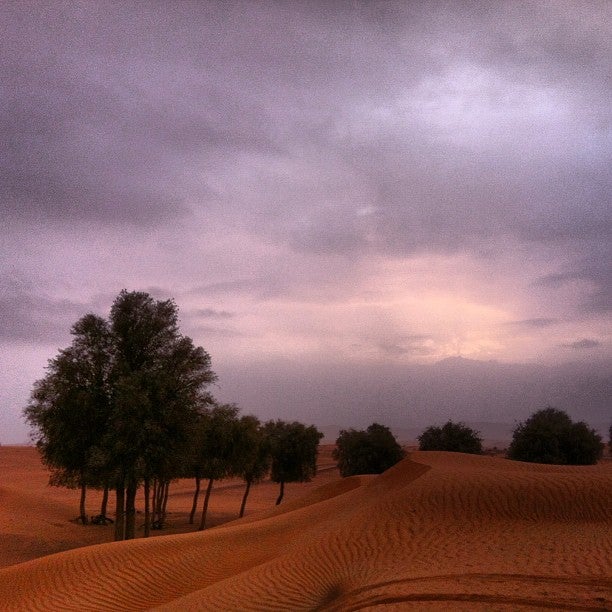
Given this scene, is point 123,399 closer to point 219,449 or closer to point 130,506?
point 130,506

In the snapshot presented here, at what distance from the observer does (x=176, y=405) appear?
26.8m

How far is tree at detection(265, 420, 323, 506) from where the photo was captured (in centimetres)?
4591

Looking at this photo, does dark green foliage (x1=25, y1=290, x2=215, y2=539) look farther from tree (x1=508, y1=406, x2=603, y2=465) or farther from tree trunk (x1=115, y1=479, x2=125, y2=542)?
tree (x1=508, y1=406, x2=603, y2=465)

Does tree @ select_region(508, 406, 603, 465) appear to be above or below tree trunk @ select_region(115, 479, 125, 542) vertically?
above

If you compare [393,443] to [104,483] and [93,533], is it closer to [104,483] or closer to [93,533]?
[93,533]

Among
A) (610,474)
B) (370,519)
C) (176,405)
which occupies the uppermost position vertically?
(176,405)

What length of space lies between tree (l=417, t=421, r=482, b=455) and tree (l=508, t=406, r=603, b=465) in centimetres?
579

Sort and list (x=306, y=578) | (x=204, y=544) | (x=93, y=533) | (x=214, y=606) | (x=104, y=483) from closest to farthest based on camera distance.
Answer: (x=214, y=606)
(x=306, y=578)
(x=204, y=544)
(x=104, y=483)
(x=93, y=533)

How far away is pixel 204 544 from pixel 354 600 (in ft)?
30.7

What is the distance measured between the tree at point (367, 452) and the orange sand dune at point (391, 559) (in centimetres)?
2803

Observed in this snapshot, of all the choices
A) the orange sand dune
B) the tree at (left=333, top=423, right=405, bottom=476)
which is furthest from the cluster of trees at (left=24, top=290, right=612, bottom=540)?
the tree at (left=333, top=423, right=405, bottom=476)

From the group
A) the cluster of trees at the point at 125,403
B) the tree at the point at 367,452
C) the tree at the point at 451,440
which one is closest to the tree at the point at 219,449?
the cluster of trees at the point at 125,403

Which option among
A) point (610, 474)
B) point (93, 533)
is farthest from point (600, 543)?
point (93, 533)

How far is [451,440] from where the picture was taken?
51344mm
